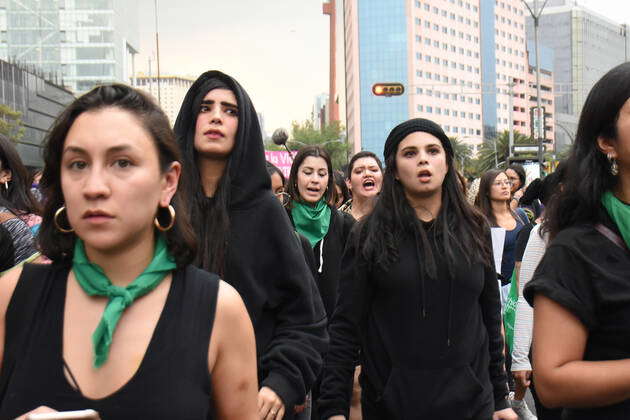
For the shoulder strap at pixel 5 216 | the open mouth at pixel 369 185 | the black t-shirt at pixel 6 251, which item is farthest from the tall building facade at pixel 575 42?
the black t-shirt at pixel 6 251

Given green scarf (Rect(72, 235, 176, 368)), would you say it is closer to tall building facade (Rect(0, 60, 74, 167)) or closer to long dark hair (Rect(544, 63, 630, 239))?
long dark hair (Rect(544, 63, 630, 239))

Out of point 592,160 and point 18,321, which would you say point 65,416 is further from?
point 592,160

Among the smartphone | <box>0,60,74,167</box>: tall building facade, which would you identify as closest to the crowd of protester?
the smartphone

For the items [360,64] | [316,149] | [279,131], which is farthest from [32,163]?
[360,64]

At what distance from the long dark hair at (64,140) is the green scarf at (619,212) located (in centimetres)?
132

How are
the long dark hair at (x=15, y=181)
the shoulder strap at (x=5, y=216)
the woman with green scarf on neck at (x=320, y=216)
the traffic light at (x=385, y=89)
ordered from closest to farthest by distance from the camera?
the shoulder strap at (x=5, y=216), the long dark hair at (x=15, y=181), the woman with green scarf on neck at (x=320, y=216), the traffic light at (x=385, y=89)

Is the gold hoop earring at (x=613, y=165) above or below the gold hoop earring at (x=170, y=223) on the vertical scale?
above

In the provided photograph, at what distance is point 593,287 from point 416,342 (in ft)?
4.29

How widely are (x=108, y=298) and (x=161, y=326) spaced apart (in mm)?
159

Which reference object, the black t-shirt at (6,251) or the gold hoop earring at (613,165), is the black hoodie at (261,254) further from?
the gold hoop earring at (613,165)

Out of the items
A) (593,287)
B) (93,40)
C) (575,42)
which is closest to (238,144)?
(593,287)

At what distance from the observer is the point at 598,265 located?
226 cm

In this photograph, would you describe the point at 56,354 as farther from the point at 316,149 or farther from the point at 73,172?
the point at 316,149

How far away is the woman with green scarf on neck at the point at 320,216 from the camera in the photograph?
591 centimetres
